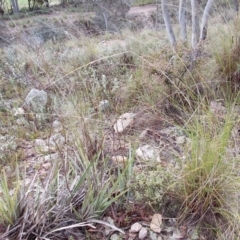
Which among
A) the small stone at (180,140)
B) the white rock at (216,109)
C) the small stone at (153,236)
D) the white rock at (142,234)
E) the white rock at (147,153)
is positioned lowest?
the small stone at (153,236)

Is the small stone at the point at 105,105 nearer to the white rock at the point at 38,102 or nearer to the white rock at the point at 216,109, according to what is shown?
the white rock at the point at 38,102

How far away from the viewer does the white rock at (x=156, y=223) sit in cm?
121

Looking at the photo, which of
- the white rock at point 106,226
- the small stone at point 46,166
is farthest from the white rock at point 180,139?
the small stone at point 46,166

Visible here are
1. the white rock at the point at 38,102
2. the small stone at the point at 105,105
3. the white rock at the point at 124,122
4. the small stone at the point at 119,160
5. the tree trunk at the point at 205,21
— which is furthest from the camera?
the tree trunk at the point at 205,21

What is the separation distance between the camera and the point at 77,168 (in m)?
1.36

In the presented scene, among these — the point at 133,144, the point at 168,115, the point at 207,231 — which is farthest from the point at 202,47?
the point at 207,231

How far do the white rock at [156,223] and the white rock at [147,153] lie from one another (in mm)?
282

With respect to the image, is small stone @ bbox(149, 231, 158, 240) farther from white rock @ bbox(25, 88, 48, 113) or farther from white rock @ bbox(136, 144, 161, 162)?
white rock @ bbox(25, 88, 48, 113)

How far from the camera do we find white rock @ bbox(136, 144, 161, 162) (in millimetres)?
1462

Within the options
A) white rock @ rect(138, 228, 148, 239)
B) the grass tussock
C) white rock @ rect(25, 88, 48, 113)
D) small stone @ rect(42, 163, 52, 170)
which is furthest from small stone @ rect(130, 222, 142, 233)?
white rock @ rect(25, 88, 48, 113)

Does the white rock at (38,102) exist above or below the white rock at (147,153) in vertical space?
above

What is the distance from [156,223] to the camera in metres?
1.23

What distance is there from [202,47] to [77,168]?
1.48 m

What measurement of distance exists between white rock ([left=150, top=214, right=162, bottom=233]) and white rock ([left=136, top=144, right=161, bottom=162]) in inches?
11.1
